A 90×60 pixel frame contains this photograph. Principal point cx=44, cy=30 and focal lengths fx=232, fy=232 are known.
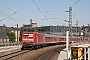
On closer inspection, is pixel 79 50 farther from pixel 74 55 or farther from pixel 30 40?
pixel 30 40

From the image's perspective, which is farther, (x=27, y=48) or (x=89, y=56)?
(x=27, y=48)

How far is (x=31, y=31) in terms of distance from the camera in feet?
132

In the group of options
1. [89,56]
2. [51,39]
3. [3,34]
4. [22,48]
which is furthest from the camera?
[3,34]

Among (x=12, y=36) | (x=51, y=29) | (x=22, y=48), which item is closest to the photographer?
(x=22, y=48)

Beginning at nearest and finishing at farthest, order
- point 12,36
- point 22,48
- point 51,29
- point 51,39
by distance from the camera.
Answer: point 22,48 → point 51,39 → point 12,36 → point 51,29

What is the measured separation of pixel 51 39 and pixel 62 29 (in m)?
113

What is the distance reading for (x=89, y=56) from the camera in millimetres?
13555

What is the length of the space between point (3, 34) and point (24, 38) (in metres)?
45.9

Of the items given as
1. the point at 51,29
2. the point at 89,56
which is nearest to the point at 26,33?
the point at 89,56

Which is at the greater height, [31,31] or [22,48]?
[31,31]

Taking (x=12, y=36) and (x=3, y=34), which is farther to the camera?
(x=12, y=36)

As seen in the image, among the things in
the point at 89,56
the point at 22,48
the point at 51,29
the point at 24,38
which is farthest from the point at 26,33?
the point at 51,29

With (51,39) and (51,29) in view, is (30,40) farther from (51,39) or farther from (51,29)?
(51,29)

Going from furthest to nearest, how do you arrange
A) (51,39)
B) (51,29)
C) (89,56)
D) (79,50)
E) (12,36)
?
(51,29) → (12,36) → (51,39) → (89,56) → (79,50)
